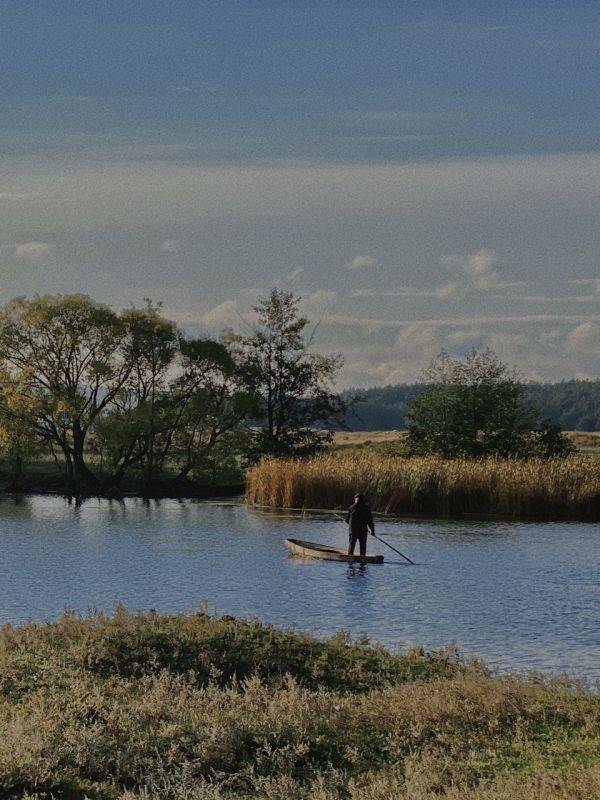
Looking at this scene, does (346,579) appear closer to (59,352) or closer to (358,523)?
(358,523)

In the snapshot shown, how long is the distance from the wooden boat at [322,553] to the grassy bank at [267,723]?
1491 centimetres

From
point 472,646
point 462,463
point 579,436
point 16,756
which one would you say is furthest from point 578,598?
point 579,436

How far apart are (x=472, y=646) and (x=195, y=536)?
22.8 meters

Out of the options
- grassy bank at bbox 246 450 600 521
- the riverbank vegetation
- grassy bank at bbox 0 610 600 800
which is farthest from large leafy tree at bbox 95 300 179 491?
grassy bank at bbox 0 610 600 800

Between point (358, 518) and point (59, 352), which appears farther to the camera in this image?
point (59, 352)

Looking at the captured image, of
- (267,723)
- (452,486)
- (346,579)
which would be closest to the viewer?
(267,723)

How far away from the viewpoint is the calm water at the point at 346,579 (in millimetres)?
22219

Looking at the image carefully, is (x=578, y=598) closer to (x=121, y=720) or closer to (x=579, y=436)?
(x=121, y=720)

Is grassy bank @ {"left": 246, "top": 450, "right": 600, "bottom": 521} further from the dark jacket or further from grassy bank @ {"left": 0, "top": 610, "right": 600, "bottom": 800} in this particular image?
grassy bank @ {"left": 0, "top": 610, "right": 600, "bottom": 800}

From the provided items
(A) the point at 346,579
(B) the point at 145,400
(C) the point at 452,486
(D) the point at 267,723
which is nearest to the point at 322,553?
(A) the point at 346,579

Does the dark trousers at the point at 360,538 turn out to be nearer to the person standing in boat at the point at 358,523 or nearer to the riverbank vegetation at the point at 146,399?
the person standing in boat at the point at 358,523

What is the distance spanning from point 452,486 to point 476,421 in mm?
13979

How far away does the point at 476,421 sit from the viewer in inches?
2461

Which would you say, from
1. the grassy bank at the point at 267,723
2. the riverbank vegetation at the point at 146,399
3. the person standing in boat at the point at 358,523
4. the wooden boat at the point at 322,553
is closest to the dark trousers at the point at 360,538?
the person standing in boat at the point at 358,523
